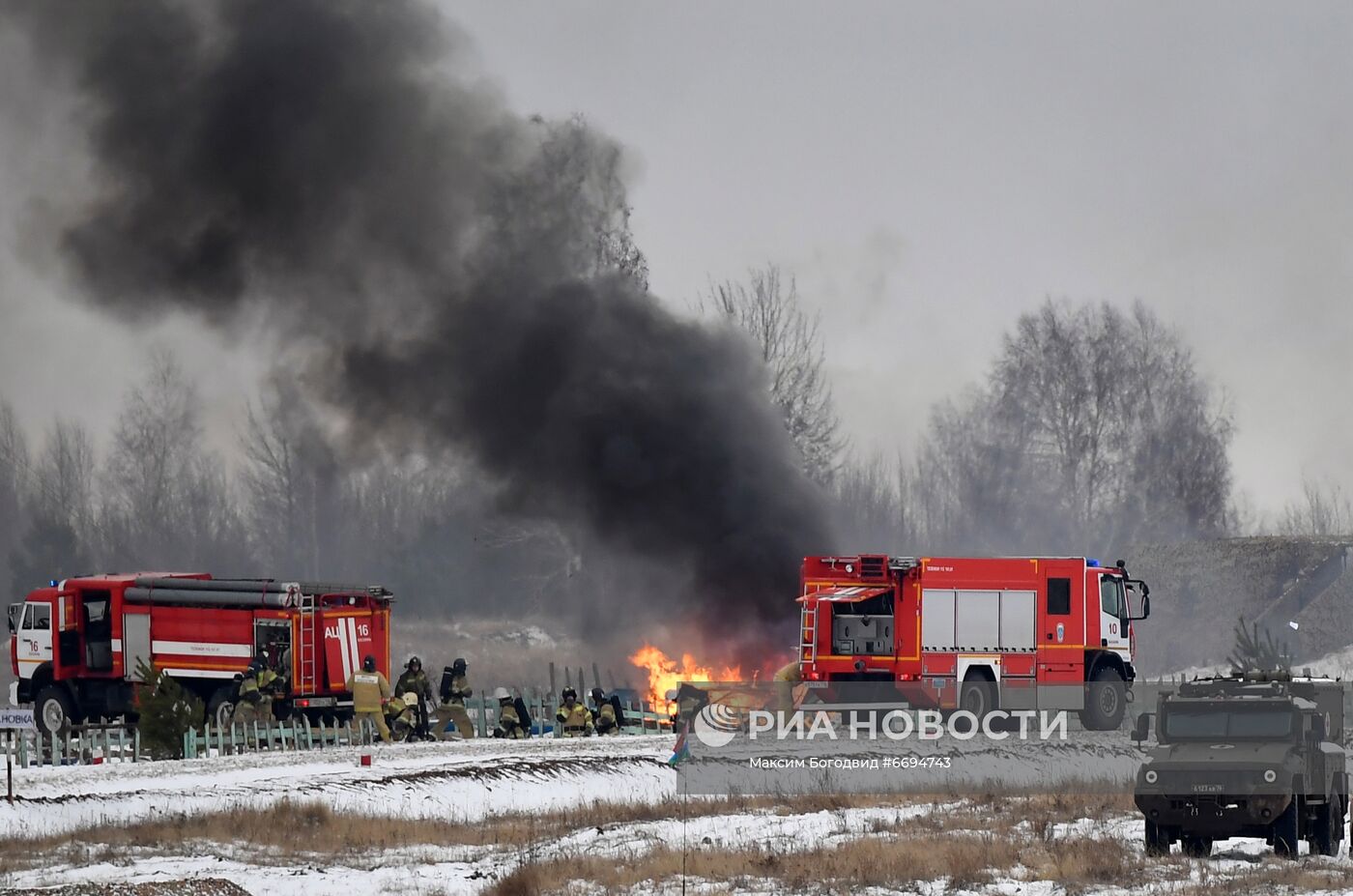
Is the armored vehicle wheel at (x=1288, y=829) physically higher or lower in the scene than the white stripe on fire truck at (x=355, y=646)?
lower

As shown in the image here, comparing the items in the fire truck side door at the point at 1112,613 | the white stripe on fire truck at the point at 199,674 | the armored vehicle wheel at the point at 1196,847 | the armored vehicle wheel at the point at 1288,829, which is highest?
the fire truck side door at the point at 1112,613

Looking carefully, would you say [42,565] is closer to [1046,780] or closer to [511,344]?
[511,344]

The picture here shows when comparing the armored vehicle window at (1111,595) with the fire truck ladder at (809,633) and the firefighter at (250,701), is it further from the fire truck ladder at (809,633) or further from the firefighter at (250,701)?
the firefighter at (250,701)

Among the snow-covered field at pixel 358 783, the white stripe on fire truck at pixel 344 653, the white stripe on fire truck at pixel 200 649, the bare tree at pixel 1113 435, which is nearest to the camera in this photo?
the snow-covered field at pixel 358 783

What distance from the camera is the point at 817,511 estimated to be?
39.0m

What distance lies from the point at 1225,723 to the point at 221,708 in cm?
2021

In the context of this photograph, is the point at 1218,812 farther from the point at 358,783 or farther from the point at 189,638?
the point at 189,638

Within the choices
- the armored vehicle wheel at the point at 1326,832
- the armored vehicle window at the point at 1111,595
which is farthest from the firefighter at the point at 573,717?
the armored vehicle wheel at the point at 1326,832

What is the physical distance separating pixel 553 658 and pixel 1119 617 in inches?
1456

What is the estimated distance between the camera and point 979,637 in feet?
95.0

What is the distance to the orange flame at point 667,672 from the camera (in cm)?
3466

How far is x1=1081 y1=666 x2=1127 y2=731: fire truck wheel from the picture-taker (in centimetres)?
2872

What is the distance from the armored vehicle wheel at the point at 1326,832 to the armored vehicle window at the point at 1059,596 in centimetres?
1198

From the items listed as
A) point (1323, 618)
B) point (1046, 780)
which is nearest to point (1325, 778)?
point (1046, 780)
